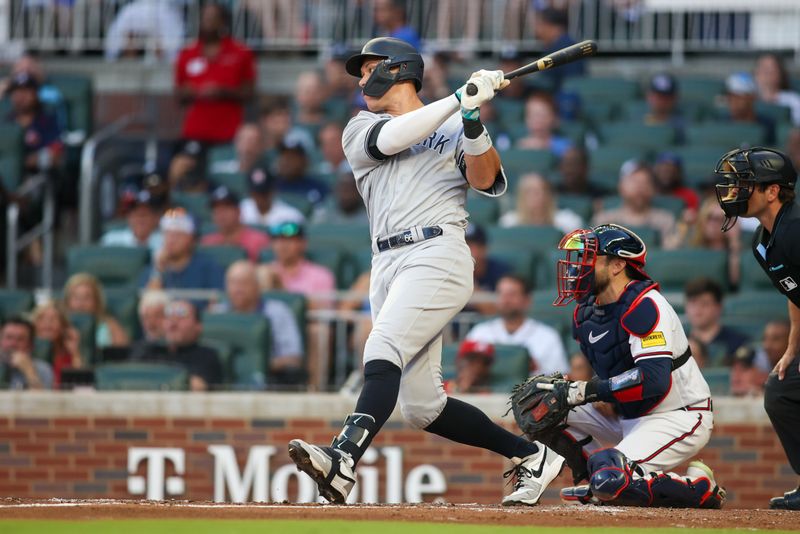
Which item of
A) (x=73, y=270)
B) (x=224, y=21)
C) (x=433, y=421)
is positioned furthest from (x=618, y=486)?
(x=224, y=21)

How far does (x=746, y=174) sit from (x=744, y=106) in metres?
5.76

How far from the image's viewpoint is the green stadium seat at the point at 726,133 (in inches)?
430

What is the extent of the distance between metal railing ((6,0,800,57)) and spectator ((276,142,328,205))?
7.97 feet

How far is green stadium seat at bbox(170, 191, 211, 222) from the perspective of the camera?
10.9 meters

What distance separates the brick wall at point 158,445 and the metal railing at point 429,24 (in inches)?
229

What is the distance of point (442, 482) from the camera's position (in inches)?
316

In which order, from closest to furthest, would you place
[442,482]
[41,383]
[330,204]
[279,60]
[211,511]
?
[211,511]
[442,482]
[41,383]
[330,204]
[279,60]

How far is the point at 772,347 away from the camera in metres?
8.39

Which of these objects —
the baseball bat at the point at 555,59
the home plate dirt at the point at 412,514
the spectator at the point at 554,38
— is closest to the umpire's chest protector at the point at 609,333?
the home plate dirt at the point at 412,514

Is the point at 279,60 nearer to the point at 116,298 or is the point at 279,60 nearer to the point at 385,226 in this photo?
the point at 116,298

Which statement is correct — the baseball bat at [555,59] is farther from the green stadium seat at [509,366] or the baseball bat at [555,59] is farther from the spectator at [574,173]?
the spectator at [574,173]

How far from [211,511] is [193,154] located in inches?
269

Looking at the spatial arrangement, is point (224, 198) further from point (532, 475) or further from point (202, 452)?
point (532, 475)

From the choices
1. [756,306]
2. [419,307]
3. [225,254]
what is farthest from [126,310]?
[419,307]
